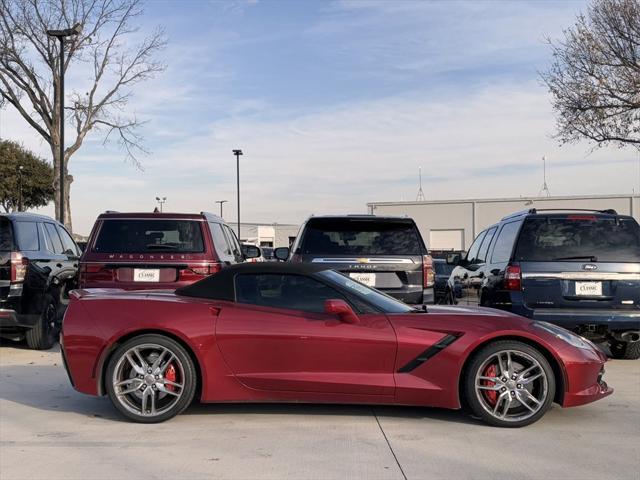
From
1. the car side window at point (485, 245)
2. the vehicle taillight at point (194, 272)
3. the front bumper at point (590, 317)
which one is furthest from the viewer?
the car side window at point (485, 245)

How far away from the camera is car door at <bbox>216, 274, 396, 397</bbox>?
5.11 meters

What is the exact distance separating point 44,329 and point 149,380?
453 cm

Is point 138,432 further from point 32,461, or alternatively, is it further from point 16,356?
point 16,356

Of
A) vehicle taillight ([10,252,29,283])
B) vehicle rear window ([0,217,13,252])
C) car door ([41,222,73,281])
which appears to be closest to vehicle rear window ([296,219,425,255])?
vehicle taillight ([10,252,29,283])

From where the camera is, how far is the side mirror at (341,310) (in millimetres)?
5094

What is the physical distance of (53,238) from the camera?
9945 millimetres

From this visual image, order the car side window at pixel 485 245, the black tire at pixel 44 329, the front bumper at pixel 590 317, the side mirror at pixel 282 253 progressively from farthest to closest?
the side mirror at pixel 282 253, the car side window at pixel 485 245, the black tire at pixel 44 329, the front bumper at pixel 590 317

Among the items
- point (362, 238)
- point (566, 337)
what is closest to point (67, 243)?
point (362, 238)

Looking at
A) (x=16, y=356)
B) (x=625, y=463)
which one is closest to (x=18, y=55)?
(x=16, y=356)

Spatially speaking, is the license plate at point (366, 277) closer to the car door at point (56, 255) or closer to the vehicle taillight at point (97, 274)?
the vehicle taillight at point (97, 274)

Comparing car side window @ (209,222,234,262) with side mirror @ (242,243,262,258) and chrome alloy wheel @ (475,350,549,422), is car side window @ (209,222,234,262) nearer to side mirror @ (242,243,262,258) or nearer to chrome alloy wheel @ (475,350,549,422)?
side mirror @ (242,243,262,258)

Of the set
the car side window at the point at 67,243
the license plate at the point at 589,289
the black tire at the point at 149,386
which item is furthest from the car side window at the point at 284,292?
the car side window at the point at 67,243

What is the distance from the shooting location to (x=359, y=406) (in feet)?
18.9

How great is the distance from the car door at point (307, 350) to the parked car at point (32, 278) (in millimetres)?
4328
